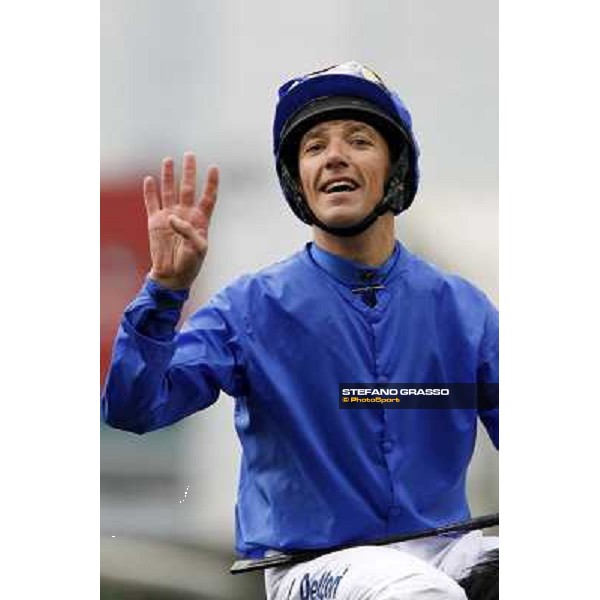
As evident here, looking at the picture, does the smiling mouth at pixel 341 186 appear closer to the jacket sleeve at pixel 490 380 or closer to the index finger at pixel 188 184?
the index finger at pixel 188 184

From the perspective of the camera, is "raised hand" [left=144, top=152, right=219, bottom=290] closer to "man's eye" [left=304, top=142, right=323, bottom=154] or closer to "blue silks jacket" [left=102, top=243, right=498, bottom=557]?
"blue silks jacket" [left=102, top=243, right=498, bottom=557]

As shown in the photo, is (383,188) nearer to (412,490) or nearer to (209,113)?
(209,113)

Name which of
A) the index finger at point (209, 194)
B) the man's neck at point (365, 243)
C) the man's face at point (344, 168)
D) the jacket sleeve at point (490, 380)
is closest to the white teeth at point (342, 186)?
the man's face at point (344, 168)

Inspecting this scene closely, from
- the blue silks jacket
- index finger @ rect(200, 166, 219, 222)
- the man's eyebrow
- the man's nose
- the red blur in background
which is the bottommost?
the blue silks jacket

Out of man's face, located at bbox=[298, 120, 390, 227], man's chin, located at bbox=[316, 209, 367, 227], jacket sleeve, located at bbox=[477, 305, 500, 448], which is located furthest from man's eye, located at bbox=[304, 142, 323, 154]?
jacket sleeve, located at bbox=[477, 305, 500, 448]

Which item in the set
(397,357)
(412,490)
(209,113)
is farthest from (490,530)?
(209,113)

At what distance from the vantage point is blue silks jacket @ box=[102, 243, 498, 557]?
3.25 m

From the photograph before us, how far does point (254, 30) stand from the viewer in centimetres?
337

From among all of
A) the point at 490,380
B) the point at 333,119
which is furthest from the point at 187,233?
the point at 490,380

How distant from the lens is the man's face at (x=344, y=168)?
3.27 metres

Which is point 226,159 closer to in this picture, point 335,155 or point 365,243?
point 335,155

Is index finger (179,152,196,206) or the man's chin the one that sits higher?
index finger (179,152,196,206)

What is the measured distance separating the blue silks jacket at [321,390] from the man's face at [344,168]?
112 millimetres
